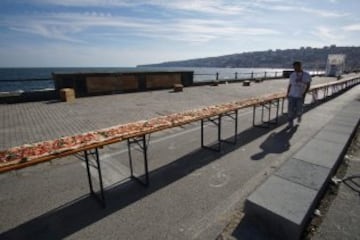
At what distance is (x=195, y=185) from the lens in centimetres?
381

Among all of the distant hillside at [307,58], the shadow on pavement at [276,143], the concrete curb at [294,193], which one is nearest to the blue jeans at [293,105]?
the shadow on pavement at [276,143]

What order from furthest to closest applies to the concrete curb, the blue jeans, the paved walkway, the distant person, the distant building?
the distant building, the blue jeans, the distant person, the paved walkway, the concrete curb

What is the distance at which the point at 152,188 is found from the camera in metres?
3.75

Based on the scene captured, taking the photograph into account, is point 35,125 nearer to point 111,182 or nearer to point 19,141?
point 19,141

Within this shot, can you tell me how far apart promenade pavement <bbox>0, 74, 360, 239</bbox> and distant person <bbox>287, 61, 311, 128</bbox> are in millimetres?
715

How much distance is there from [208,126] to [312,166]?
395 centimetres

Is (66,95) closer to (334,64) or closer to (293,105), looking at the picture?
(293,105)

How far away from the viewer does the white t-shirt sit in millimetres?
6699

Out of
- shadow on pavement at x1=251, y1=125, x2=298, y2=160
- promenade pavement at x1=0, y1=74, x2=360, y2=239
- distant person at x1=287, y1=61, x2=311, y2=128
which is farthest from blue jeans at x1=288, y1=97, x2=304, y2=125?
promenade pavement at x1=0, y1=74, x2=360, y2=239

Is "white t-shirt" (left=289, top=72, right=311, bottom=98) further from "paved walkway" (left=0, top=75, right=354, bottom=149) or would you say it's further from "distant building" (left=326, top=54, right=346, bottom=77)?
"distant building" (left=326, top=54, right=346, bottom=77)

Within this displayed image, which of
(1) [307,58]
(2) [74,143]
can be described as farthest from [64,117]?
(1) [307,58]

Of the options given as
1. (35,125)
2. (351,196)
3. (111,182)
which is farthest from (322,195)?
(35,125)

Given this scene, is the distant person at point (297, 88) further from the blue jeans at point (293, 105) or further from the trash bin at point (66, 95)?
the trash bin at point (66, 95)

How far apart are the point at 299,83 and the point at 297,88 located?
169 millimetres
